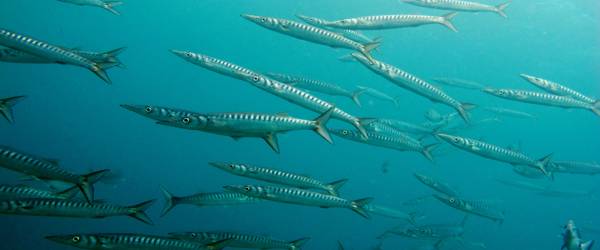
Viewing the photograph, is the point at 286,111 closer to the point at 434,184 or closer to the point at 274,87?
the point at 434,184

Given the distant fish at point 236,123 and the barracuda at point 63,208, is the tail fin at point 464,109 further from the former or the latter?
the barracuda at point 63,208

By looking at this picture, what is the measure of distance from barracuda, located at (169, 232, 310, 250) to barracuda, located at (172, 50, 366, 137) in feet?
6.29

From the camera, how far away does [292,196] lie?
6.45m

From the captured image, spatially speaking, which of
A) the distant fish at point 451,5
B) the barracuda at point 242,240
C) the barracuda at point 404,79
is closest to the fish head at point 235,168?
the barracuda at point 242,240

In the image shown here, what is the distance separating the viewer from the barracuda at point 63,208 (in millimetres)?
4836

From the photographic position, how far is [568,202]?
6506 cm

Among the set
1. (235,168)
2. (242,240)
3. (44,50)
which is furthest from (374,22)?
(44,50)

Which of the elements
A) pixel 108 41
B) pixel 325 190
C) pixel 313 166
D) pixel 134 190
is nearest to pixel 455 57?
pixel 313 166

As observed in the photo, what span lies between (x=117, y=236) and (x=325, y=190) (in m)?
3.01

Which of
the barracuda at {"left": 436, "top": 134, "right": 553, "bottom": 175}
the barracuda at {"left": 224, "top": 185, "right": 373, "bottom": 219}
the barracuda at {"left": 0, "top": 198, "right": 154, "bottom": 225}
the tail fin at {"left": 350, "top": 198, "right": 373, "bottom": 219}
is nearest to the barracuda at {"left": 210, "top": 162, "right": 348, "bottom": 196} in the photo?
the barracuda at {"left": 224, "top": 185, "right": 373, "bottom": 219}

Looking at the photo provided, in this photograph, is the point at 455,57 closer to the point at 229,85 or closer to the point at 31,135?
the point at 31,135

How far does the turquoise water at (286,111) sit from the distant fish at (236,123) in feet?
16.6

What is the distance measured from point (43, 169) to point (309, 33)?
164 inches

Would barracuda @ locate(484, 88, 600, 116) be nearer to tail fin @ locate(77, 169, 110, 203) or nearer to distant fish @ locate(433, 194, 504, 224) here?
distant fish @ locate(433, 194, 504, 224)
